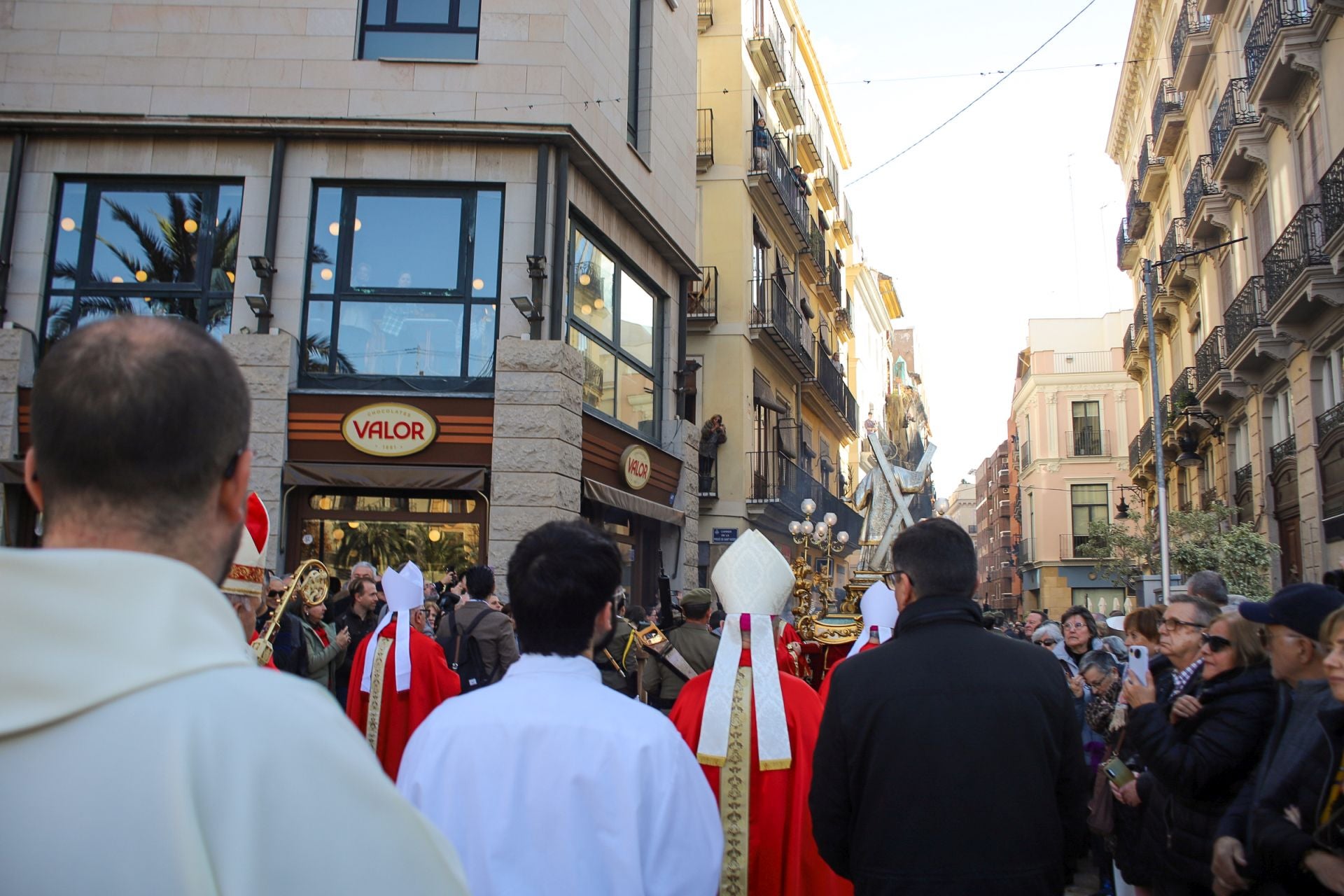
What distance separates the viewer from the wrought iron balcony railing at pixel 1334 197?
1736 cm

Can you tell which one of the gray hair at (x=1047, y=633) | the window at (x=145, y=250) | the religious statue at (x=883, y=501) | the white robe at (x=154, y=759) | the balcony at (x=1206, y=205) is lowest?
the gray hair at (x=1047, y=633)

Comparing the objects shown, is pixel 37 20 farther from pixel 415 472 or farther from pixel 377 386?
pixel 415 472

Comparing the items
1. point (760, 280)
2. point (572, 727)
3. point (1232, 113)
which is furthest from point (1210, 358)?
point (572, 727)

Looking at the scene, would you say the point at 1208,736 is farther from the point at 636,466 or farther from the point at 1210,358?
the point at 1210,358

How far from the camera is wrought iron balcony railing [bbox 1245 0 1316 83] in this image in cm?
1941

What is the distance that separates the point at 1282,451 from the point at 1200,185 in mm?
8682

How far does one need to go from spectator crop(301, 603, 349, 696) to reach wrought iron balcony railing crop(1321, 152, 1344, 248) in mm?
15996

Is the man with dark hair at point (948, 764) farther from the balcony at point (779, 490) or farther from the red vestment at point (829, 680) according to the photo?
the balcony at point (779, 490)

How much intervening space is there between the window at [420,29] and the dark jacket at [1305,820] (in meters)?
14.1

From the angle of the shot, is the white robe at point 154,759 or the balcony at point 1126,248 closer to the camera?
the white robe at point 154,759

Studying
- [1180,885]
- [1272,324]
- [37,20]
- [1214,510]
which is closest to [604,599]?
[1180,885]

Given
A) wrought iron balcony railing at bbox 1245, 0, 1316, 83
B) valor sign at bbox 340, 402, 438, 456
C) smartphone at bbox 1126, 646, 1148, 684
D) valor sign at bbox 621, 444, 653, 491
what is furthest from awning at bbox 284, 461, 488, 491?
wrought iron balcony railing at bbox 1245, 0, 1316, 83

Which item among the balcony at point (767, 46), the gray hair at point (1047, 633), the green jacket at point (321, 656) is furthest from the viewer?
the balcony at point (767, 46)

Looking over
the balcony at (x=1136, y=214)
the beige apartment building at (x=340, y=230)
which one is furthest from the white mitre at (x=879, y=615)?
the balcony at (x=1136, y=214)
